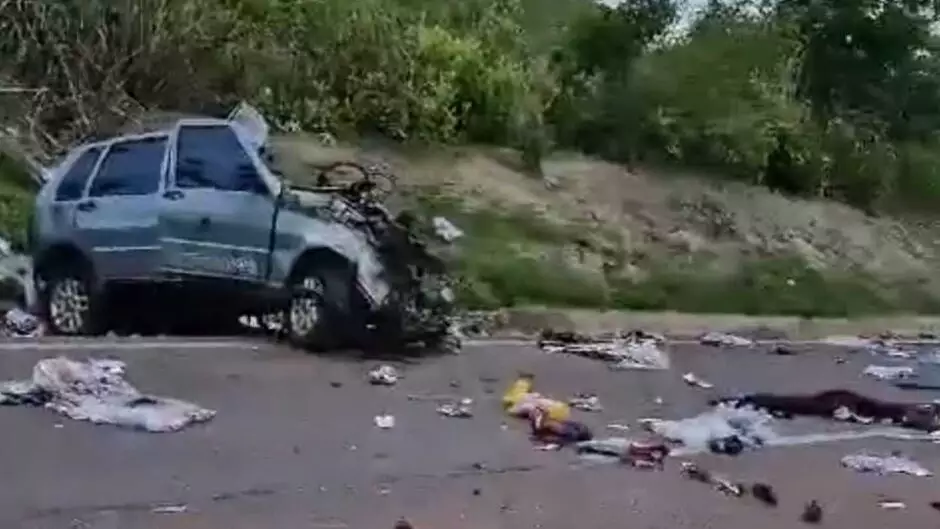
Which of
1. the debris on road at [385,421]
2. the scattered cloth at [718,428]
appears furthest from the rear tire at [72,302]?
the scattered cloth at [718,428]

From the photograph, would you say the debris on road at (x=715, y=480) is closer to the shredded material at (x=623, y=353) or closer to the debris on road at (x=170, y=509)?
the shredded material at (x=623, y=353)

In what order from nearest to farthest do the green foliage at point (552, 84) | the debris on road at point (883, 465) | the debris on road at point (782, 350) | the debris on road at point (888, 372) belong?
1. the green foliage at point (552, 84)
2. the debris on road at point (883, 465)
3. the debris on road at point (782, 350)
4. the debris on road at point (888, 372)

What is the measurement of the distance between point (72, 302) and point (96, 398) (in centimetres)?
48

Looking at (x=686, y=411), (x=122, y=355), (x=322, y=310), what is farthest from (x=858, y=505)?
(x=122, y=355)

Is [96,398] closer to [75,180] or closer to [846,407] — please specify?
[75,180]

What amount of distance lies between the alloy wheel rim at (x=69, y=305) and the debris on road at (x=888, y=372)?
3136 millimetres

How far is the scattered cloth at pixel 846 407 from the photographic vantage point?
5469 millimetres

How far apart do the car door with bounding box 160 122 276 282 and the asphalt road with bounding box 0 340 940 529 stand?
0.27m

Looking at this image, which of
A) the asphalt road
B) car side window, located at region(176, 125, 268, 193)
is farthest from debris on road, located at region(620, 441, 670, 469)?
car side window, located at region(176, 125, 268, 193)

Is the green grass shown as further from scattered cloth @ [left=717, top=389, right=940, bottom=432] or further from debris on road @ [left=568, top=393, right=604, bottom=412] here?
scattered cloth @ [left=717, top=389, right=940, bottom=432]

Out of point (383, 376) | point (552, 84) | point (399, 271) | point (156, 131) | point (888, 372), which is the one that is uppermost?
point (552, 84)

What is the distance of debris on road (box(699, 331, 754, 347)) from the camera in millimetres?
5793

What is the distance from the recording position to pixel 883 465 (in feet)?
16.8

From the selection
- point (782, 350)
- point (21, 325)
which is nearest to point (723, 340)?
point (782, 350)
